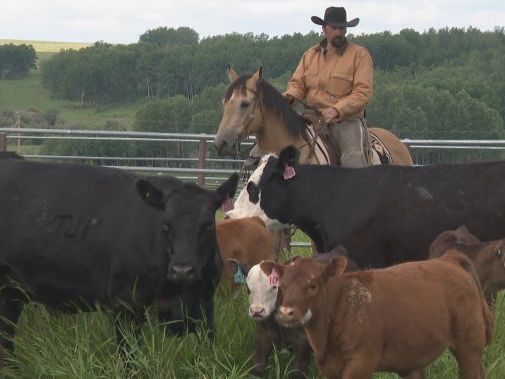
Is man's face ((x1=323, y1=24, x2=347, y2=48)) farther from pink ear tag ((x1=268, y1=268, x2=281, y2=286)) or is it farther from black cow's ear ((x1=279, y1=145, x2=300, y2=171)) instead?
pink ear tag ((x1=268, y1=268, x2=281, y2=286))

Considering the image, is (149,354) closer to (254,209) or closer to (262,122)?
(254,209)

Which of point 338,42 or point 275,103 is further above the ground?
point 338,42

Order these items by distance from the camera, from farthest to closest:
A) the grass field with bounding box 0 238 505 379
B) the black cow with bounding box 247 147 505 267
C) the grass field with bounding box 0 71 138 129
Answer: the grass field with bounding box 0 71 138 129
the black cow with bounding box 247 147 505 267
the grass field with bounding box 0 238 505 379

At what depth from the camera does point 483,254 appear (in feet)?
18.5

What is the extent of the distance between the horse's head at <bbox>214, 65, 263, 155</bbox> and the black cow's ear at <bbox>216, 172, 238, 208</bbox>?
2.85 m

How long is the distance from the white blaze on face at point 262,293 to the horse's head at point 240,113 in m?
3.55

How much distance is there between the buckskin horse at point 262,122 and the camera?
855cm

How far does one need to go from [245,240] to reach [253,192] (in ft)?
1.23

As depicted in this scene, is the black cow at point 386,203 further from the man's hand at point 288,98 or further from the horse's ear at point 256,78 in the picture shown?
the man's hand at point 288,98

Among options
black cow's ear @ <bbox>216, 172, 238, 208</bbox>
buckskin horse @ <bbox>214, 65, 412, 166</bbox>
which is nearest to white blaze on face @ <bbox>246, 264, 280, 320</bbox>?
black cow's ear @ <bbox>216, 172, 238, 208</bbox>

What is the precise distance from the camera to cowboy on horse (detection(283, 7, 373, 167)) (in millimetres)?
8609

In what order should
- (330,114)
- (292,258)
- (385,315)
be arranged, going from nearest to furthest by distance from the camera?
(385,315), (292,258), (330,114)

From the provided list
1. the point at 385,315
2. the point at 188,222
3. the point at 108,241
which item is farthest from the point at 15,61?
the point at 385,315

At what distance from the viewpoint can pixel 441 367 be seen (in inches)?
228
